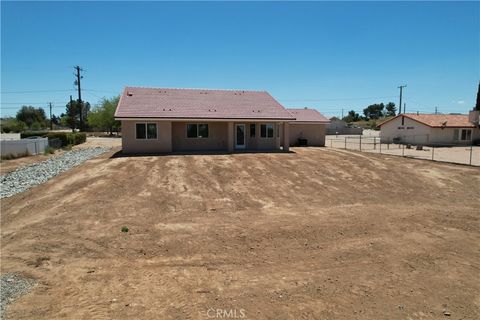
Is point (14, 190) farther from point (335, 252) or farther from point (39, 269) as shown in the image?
point (335, 252)

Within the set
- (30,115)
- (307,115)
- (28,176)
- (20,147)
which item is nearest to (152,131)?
(28,176)

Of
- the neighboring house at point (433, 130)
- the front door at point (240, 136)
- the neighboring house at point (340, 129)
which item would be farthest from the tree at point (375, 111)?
the front door at point (240, 136)

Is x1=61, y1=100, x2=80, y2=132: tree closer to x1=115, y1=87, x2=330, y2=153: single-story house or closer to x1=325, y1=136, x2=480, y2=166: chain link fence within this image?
x1=115, y1=87, x2=330, y2=153: single-story house

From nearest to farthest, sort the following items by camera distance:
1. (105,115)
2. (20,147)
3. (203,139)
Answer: (203,139), (20,147), (105,115)

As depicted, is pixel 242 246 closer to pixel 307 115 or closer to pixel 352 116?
pixel 307 115

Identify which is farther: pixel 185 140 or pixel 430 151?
pixel 430 151

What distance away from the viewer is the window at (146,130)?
23.9 metres

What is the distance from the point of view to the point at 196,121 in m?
25.0

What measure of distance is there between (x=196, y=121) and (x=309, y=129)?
15.0 m

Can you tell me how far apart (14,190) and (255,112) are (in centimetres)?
1697

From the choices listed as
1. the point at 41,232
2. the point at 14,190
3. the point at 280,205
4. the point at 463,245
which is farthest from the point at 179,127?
the point at 463,245

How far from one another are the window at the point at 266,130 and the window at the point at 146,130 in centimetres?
836

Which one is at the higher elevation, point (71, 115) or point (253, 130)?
point (71, 115)

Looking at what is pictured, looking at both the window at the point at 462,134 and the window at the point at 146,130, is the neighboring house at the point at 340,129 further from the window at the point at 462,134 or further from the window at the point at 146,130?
the window at the point at 146,130
